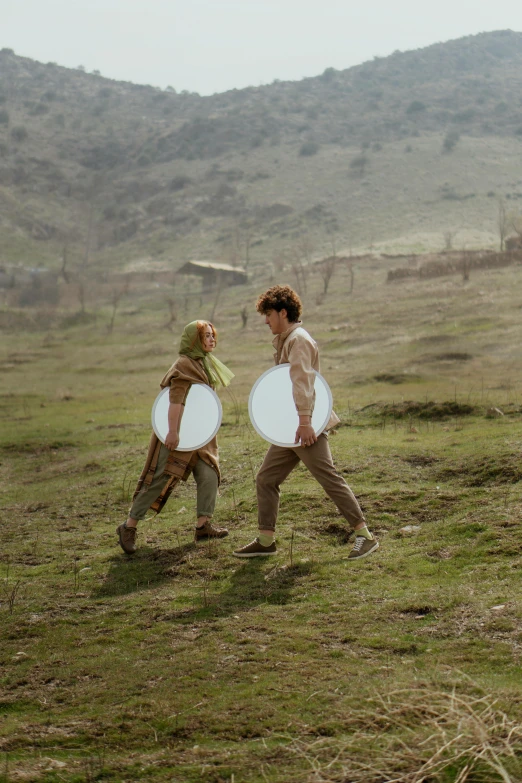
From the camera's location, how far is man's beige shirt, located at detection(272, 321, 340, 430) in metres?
6.08

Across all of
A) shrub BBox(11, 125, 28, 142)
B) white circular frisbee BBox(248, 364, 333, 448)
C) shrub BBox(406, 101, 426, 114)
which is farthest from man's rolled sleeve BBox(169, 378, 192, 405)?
shrub BBox(406, 101, 426, 114)

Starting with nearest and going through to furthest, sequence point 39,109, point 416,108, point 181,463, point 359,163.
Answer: point 181,463 < point 359,163 < point 416,108 < point 39,109

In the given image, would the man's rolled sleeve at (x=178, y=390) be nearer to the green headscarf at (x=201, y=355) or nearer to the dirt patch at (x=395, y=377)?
the green headscarf at (x=201, y=355)

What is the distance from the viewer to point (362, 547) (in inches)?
248

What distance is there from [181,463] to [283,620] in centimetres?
214

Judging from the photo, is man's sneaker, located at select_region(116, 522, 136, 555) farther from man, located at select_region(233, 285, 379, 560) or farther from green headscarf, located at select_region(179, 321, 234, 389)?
green headscarf, located at select_region(179, 321, 234, 389)

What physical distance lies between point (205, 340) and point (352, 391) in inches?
390

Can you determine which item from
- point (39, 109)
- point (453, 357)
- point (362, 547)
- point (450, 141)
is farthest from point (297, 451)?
point (39, 109)

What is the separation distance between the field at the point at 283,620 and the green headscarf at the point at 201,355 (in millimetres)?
1408

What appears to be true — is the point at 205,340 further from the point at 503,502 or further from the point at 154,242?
the point at 154,242

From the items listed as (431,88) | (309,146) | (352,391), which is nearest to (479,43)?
(431,88)

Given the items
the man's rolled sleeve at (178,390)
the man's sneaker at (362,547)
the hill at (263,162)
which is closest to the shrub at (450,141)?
the hill at (263,162)

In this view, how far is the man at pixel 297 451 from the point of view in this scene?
6121 millimetres

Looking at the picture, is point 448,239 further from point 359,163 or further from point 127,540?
point 127,540
